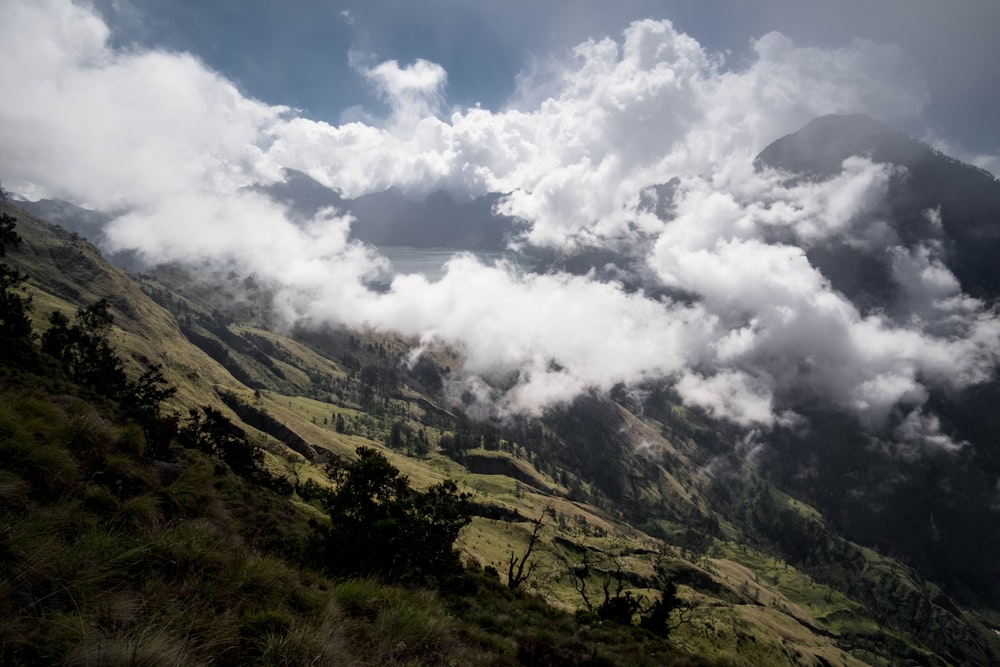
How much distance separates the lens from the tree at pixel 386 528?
2555cm

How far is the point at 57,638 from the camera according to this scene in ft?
18.1

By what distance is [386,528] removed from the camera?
2814 cm

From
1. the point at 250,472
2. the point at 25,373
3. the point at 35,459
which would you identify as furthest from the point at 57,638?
the point at 250,472

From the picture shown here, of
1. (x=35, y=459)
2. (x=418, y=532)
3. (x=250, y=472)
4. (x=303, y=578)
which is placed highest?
(x=35, y=459)

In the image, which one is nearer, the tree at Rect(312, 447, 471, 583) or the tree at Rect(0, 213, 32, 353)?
the tree at Rect(312, 447, 471, 583)

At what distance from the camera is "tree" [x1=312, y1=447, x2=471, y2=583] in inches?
1006

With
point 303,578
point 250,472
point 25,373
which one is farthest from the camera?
point 250,472

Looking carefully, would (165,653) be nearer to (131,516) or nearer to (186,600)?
(186,600)

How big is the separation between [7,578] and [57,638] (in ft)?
5.23

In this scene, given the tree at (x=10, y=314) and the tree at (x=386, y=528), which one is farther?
the tree at (x=10, y=314)

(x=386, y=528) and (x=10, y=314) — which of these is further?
(x=10, y=314)

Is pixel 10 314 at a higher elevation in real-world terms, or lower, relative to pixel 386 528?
higher

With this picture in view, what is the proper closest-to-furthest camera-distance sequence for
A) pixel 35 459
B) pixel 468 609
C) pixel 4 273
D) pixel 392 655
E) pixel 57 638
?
1. pixel 57 638
2. pixel 392 655
3. pixel 35 459
4. pixel 468 609
5. pixel 4 273

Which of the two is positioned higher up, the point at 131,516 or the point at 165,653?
the point at 165,653
